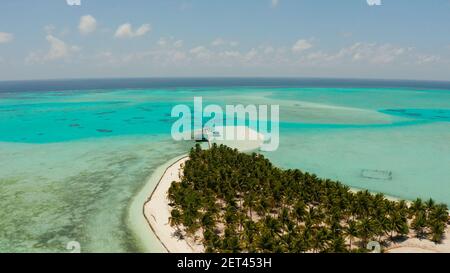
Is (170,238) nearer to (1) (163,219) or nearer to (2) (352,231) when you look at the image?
(1) (163,219)

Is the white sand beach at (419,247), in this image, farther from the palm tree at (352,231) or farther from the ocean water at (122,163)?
the ocean water at (122,163)

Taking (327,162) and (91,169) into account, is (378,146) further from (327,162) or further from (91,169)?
(91,169)

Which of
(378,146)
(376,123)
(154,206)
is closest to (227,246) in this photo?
(154,206)

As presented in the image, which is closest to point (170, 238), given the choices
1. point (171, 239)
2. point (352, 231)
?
point (171, 239)

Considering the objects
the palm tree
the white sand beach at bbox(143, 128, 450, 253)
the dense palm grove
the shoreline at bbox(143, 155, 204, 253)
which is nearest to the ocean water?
the shoreline at bbox(143, 155, 204, 253)

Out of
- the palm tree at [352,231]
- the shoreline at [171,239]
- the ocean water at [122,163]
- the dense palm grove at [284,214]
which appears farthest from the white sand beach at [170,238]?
the palm tree at [352,231]

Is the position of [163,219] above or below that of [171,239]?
above

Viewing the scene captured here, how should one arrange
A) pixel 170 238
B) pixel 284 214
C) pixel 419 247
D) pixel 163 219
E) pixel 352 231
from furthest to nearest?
pixel 163 219 < pixel 170 238 < pixel 284 214 < pixel 419 247 < pixel 352 231

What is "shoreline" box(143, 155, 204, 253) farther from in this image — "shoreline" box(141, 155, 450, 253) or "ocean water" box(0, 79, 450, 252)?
"ocean water" box(0, 79, 450, 252)
